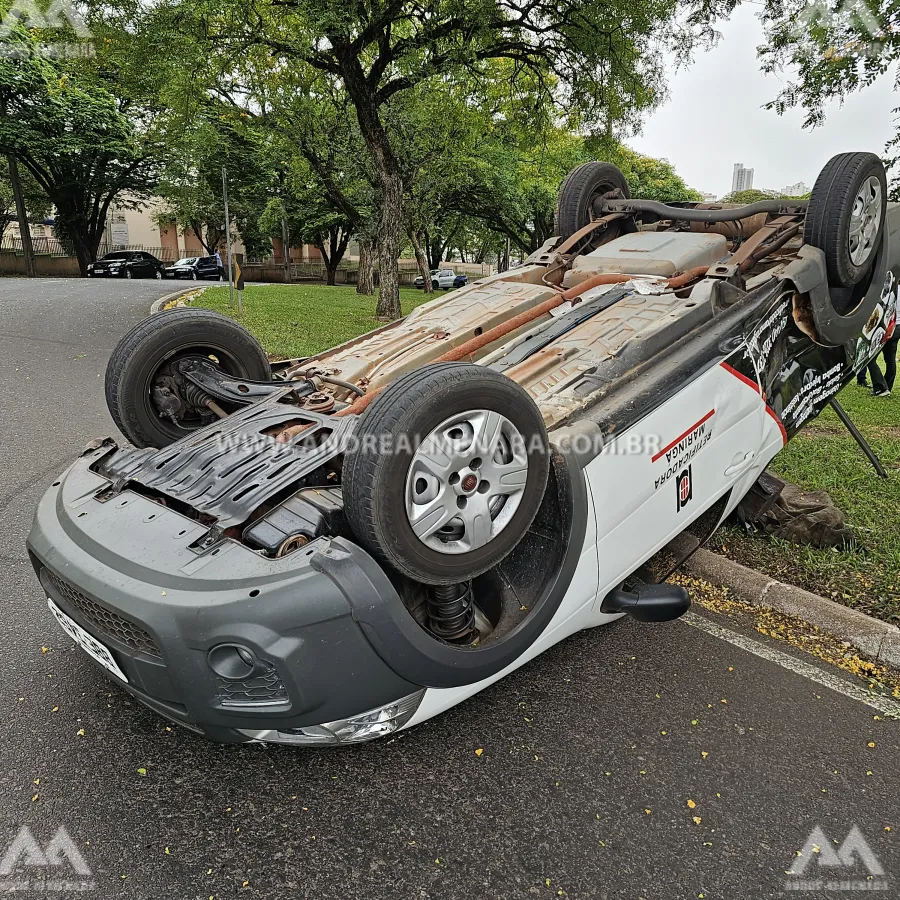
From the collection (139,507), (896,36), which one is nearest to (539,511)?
(139,507)

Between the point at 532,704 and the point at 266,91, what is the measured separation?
13.7m

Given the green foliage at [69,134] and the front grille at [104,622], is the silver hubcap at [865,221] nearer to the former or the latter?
the front grille at [104,622]

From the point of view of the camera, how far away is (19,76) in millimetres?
24109

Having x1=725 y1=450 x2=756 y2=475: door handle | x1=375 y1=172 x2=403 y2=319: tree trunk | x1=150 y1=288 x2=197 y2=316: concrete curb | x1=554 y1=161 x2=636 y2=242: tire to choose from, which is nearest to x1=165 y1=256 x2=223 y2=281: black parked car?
x1=150 y1=288 x2=197 y2=316: concrete curb

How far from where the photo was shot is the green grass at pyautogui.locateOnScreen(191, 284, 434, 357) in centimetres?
939

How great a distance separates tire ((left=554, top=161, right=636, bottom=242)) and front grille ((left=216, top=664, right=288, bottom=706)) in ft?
11.6

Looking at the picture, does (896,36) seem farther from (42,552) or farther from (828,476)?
(42,552)

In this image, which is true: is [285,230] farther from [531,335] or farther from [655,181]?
[531,335]

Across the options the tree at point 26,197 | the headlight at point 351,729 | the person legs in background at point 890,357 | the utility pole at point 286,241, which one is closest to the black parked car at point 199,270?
the utility pole at point 286,241

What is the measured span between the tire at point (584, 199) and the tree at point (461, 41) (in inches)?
214

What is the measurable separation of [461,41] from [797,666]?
34.1ft

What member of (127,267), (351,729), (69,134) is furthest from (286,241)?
(351,729)

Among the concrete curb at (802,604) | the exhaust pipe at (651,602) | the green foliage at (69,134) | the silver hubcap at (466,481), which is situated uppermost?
the green foliage at (69,134)

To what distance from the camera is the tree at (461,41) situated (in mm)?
9492
